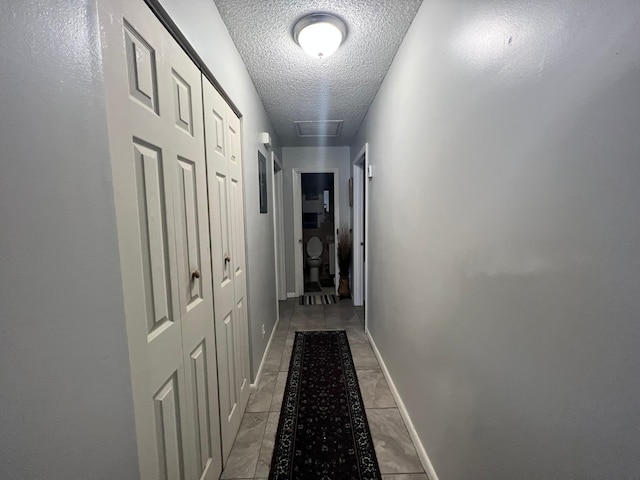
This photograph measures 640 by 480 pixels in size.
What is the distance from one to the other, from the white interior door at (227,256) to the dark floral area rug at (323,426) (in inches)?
12.5

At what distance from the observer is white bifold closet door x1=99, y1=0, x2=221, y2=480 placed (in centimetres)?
68

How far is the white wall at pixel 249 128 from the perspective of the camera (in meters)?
1.10

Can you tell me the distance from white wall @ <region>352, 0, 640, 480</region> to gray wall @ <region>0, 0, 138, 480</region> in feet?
3.34

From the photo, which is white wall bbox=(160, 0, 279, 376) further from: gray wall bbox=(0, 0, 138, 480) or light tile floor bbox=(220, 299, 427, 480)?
gray wall bbox=(0, 0, 138, 480)

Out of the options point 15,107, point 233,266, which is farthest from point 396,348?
point 15,107

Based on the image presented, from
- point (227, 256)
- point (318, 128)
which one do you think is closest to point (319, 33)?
point (227, 256)

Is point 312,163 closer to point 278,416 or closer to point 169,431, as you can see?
point 278,416

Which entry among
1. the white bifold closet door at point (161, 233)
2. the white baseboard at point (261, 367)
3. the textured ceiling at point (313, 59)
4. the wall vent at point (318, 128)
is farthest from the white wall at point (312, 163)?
the white bifold closet door at point (161, 233)

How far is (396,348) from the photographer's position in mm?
1841

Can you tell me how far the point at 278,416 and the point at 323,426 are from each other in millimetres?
310

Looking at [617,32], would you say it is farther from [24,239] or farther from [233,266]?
[233,266]

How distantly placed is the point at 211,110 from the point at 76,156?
875 mm

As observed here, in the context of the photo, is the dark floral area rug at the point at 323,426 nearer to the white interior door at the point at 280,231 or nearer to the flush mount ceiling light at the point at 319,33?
the white interior door at the point at 280,231

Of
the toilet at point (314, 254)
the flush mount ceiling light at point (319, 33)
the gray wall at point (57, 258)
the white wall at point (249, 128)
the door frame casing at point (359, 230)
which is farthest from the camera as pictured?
the toilet at point (314, 254)
